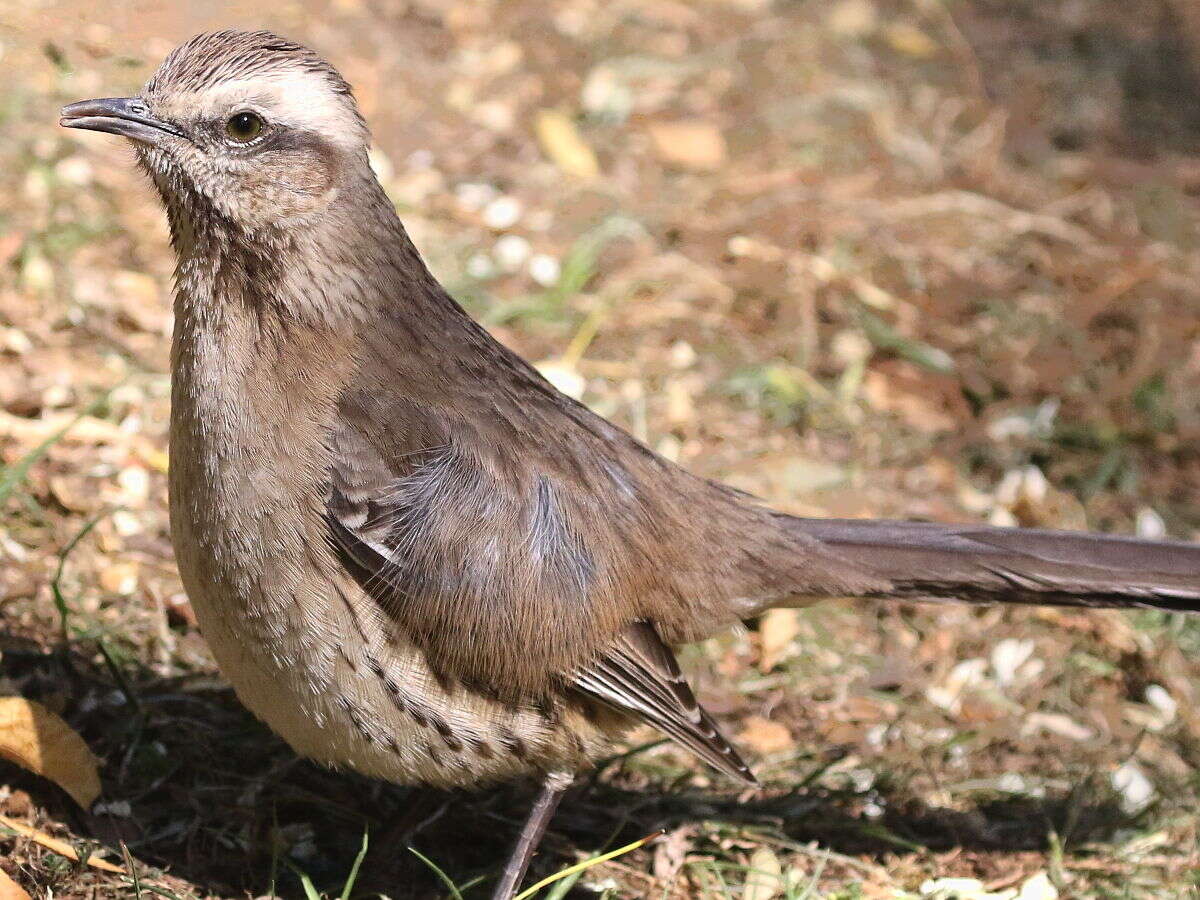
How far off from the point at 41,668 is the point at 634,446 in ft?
6.47

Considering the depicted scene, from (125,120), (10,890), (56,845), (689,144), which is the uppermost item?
(125,120)

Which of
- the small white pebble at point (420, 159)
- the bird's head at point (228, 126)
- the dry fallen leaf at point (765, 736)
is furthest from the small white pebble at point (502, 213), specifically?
the bird's head at point (228, 126)

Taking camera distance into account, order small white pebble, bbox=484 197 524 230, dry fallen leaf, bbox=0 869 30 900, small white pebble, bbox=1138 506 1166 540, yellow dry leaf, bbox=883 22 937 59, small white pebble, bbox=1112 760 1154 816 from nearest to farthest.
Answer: dry fallen leaf, bbox=0 869 30 900 → small white pebble, bbox=1112 760 1154 816 → small white pebble, bbox=1138 506 1166 540 → small white pebble, bbox=484 197 524 230 → yellow dry leaf, bbox=883 22 937 59

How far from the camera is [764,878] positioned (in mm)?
4578

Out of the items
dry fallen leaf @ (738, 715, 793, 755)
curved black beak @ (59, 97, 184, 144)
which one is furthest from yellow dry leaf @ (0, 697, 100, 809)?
dry fallen leaf @ (738, 715, 793, 755)

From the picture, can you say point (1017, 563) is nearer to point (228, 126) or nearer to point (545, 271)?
point (228, 126)

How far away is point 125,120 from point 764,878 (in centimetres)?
287

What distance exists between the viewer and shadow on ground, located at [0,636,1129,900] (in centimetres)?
434

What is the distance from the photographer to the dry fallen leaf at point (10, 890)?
374cm

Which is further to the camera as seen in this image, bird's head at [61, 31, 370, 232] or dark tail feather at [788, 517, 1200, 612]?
dark tail feather at [788, 517, 1200, 612]

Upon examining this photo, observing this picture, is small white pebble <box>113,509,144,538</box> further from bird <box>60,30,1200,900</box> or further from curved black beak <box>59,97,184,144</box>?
curved black beak <box>59,97,184,144</box>

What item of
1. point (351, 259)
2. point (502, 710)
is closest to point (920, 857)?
point (502, 710)

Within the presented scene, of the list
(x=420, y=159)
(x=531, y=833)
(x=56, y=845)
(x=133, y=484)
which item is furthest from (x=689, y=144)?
(x=56, y=845)

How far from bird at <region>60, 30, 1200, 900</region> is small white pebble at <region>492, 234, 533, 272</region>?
115 inches
